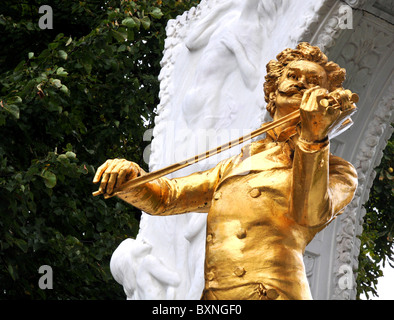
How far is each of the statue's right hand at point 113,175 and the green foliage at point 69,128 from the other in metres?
3.17

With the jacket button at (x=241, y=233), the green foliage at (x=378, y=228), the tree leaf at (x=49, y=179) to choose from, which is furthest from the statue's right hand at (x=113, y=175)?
the green foliage at (x=378, y=228)

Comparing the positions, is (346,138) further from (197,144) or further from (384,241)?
(384,241)

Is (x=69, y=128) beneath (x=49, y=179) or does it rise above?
above

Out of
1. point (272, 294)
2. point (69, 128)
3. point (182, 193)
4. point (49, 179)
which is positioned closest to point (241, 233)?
point (272, 294)

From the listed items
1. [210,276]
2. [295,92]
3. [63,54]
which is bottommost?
[210,276]

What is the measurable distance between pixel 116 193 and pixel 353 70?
2141 millimetres

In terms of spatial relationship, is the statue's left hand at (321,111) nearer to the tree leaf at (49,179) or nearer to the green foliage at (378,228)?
the tree leaf at (49,179)

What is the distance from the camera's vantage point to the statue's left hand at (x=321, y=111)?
11.1 feet

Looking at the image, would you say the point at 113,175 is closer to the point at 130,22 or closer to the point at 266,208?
the point at 266,208

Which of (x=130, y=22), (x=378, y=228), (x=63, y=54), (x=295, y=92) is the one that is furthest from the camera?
(x=378, y=228)

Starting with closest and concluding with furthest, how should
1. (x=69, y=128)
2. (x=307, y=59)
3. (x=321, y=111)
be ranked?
(x=321, y=111)
(x=307, y=59)
(x=69, y=128)

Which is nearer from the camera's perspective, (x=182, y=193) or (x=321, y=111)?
(x=321, y=111)

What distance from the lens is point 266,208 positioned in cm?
371

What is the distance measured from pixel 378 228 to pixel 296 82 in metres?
6.13
